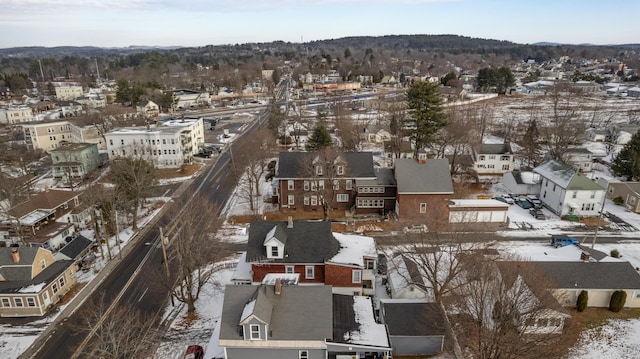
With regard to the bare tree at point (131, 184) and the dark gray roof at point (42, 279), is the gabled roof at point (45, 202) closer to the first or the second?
the bare tree at point (131, 184)

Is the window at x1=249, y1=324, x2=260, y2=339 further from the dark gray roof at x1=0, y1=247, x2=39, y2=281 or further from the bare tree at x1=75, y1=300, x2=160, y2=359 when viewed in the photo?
the dark gray roof at x1=0, y1=247, x2=39, y2=281

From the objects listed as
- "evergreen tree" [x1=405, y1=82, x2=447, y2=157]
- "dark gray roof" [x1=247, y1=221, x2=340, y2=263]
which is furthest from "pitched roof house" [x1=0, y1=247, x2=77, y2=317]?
"evergreen tree" [x1=405, y1=82, x2=447, y2=157]

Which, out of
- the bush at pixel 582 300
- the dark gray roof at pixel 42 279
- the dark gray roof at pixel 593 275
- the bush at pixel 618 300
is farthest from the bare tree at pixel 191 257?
the bush at pixel 618 300

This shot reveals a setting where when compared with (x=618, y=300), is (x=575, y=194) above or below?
above

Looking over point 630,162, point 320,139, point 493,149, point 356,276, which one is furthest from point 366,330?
point 630,162

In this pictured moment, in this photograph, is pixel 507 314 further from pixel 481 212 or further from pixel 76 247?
pixel 76 247

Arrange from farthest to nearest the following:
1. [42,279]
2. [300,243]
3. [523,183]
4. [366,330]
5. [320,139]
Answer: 1. [320,139]
2. [523,183]
3. [300,243]
4. [42,279]
5. [366,330]
